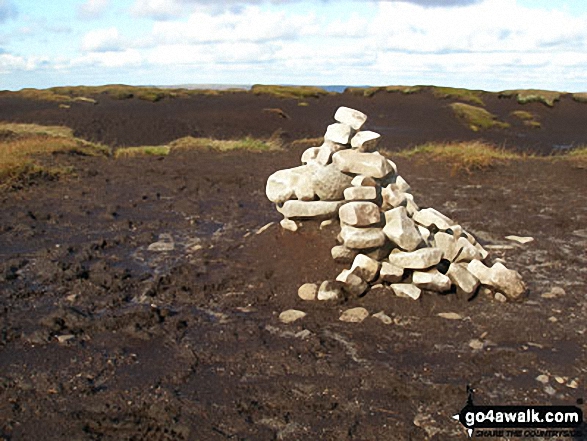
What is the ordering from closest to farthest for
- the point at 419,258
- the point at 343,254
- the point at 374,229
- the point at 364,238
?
the point at 419,258
the point at 364,238
the point at 374,229
the point at 343,254

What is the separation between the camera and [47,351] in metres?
5.25

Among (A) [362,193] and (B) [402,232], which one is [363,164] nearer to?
(A) [362,193]

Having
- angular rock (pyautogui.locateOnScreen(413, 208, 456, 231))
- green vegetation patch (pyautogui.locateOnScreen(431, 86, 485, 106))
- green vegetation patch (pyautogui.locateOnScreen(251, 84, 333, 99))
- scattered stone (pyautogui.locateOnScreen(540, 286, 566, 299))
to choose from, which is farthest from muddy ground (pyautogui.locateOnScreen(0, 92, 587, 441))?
green vegetation patch (pyautogui.locateOnScreen(251, 84, 333, 99))

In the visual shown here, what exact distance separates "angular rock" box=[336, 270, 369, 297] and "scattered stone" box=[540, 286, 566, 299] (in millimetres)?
1965

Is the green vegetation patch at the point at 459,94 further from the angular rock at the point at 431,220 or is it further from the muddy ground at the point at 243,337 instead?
the angular rock at the point at 431,220

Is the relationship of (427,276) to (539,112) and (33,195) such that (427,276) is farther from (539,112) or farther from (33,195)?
(539,112)

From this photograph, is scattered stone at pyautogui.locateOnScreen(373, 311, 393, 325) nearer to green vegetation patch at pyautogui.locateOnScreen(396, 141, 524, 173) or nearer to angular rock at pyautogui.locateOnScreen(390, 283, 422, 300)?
angular rock at pyautogui.locateOnScreen(390, 283, 422, 300)

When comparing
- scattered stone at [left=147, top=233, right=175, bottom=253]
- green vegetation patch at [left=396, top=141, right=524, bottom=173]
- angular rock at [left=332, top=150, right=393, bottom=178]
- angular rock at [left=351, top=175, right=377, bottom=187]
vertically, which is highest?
angular rock at [left=332, top=150, right=393, bottom=178]

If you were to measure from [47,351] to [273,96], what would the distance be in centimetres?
3795

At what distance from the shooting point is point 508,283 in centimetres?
634

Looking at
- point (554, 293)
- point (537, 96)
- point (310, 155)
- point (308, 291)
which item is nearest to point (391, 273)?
point (308, 291)

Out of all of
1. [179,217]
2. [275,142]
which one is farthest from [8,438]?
[275,142]

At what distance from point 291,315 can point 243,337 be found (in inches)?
25.3

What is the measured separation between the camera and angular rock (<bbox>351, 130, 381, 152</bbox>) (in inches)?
287
